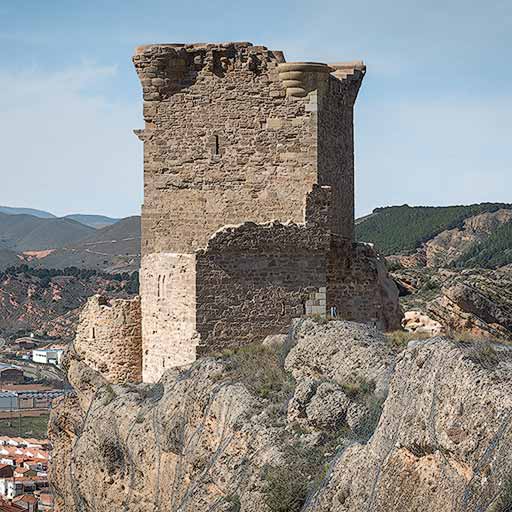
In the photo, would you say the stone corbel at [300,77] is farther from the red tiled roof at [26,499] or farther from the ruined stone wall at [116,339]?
the red tiled roof at [26,499]

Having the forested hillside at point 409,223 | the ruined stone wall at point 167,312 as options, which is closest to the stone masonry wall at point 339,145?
the ruined stone wall at point 167,312

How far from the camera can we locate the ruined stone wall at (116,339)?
1873cm

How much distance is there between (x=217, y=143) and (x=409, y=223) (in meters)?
76.1

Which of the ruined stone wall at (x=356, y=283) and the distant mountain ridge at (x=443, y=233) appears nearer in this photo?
the ruined stone wall at (x=356, y=283)

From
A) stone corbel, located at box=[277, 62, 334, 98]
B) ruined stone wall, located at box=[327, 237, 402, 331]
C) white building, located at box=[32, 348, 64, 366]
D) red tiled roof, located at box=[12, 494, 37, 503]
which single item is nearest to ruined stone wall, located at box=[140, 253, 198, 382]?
ruined stone wall, located at box=[327, 237, 402, 331]

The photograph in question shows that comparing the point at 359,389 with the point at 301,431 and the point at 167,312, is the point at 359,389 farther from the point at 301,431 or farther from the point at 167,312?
the point at 167,312

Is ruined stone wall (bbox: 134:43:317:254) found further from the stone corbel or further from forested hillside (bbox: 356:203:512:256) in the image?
forested hillside (bbox: 356:203:512:256)

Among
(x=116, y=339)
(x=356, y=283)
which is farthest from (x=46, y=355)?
(x=356, y=283)

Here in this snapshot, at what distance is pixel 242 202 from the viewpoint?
18.1 metres

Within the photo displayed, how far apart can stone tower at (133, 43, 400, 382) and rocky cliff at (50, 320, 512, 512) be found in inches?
37.4

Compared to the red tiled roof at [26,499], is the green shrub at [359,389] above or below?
above

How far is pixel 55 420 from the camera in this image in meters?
20.2

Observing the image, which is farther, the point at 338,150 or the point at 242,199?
the point at 338,150

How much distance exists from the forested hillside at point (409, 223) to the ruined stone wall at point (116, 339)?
5794 cm
